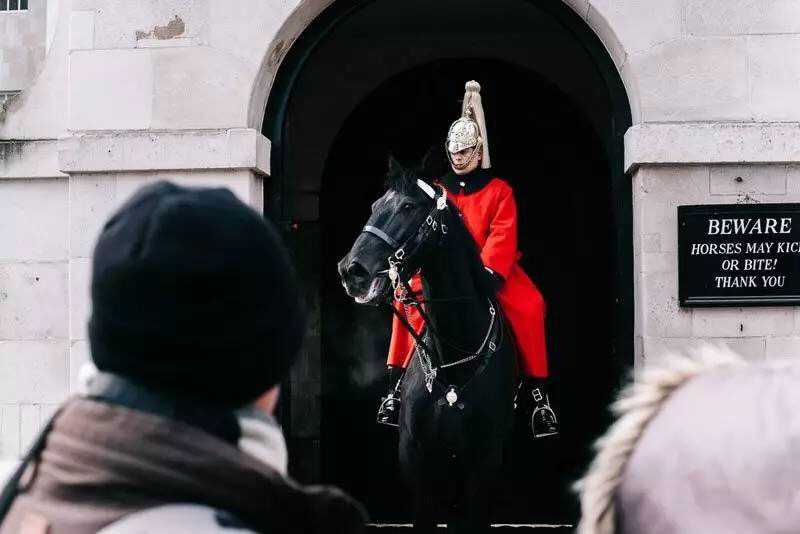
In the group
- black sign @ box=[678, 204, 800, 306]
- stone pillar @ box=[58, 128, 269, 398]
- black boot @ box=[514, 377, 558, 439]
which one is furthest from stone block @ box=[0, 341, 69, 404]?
black sign @ box=[678, 204, 800, 306]

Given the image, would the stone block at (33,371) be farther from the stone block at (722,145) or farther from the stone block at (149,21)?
the stone block at (722,145)

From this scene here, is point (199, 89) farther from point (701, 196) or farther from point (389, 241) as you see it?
point (701, 196)

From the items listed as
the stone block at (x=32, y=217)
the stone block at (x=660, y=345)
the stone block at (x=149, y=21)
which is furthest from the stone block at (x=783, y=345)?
the stone block at (x=32, y=217)

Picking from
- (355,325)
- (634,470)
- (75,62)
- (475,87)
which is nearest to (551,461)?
(355,325)

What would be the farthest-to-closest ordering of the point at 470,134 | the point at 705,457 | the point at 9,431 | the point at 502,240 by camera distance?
the point at 9,431
the point at 470,134
the point at 502,240
the point at 705,457

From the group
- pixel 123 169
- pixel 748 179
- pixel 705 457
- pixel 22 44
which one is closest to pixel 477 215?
pixel 748 179

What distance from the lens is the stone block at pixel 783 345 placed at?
5402 millimetres

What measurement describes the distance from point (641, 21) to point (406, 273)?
2.06m

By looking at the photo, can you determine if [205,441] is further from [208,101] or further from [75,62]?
[75,62]

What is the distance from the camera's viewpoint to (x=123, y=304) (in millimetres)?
1192

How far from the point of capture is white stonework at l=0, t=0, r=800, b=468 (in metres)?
5.44

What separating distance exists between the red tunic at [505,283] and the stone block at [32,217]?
2274 millimetres

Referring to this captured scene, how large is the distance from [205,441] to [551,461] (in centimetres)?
717

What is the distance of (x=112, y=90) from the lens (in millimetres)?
5781
